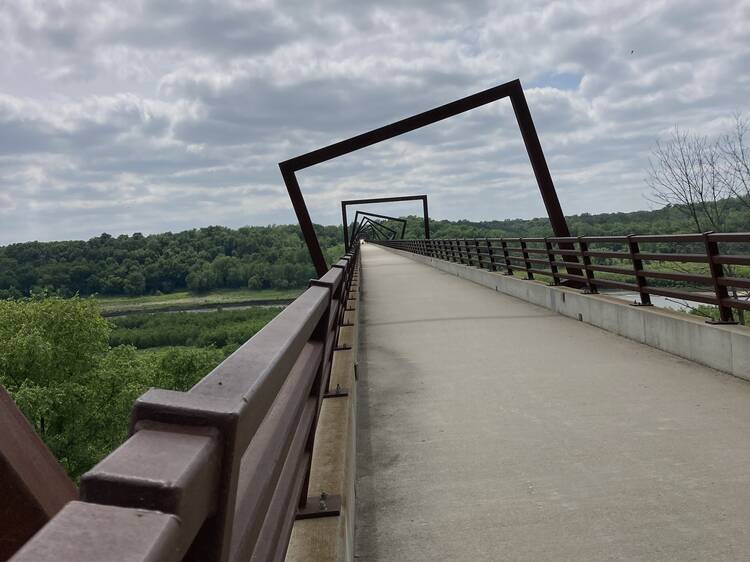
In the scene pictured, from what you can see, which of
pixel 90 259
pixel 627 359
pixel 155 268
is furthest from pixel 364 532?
pixel 155 268

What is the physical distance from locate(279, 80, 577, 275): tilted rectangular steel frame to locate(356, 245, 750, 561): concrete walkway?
625 centimetres

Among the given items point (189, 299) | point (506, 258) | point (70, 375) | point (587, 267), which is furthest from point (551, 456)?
point (189, 299)

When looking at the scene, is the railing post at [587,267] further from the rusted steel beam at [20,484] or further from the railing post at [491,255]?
the rusted steel beam at [20,484]

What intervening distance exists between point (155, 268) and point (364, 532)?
162463 millimetres

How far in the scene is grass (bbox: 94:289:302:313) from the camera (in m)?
167

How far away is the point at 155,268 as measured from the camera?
161 metres

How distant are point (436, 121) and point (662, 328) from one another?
8.25m

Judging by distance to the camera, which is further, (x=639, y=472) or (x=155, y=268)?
(x=155, y=268)

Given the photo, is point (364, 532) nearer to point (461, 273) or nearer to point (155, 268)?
point (461, 273)

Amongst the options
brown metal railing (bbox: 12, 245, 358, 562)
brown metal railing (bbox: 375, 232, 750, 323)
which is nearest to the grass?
brown metal railing (bbox: 375, 232, 750, 323)

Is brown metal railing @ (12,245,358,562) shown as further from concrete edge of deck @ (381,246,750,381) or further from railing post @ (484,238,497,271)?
railing post @ (484,238,497,271)

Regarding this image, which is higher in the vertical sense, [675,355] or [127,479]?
[127,479]

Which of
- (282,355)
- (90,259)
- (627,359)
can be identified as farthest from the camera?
(90,259)

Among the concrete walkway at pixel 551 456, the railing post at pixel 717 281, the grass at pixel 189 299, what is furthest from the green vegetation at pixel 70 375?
the grass at pixel 189 299
